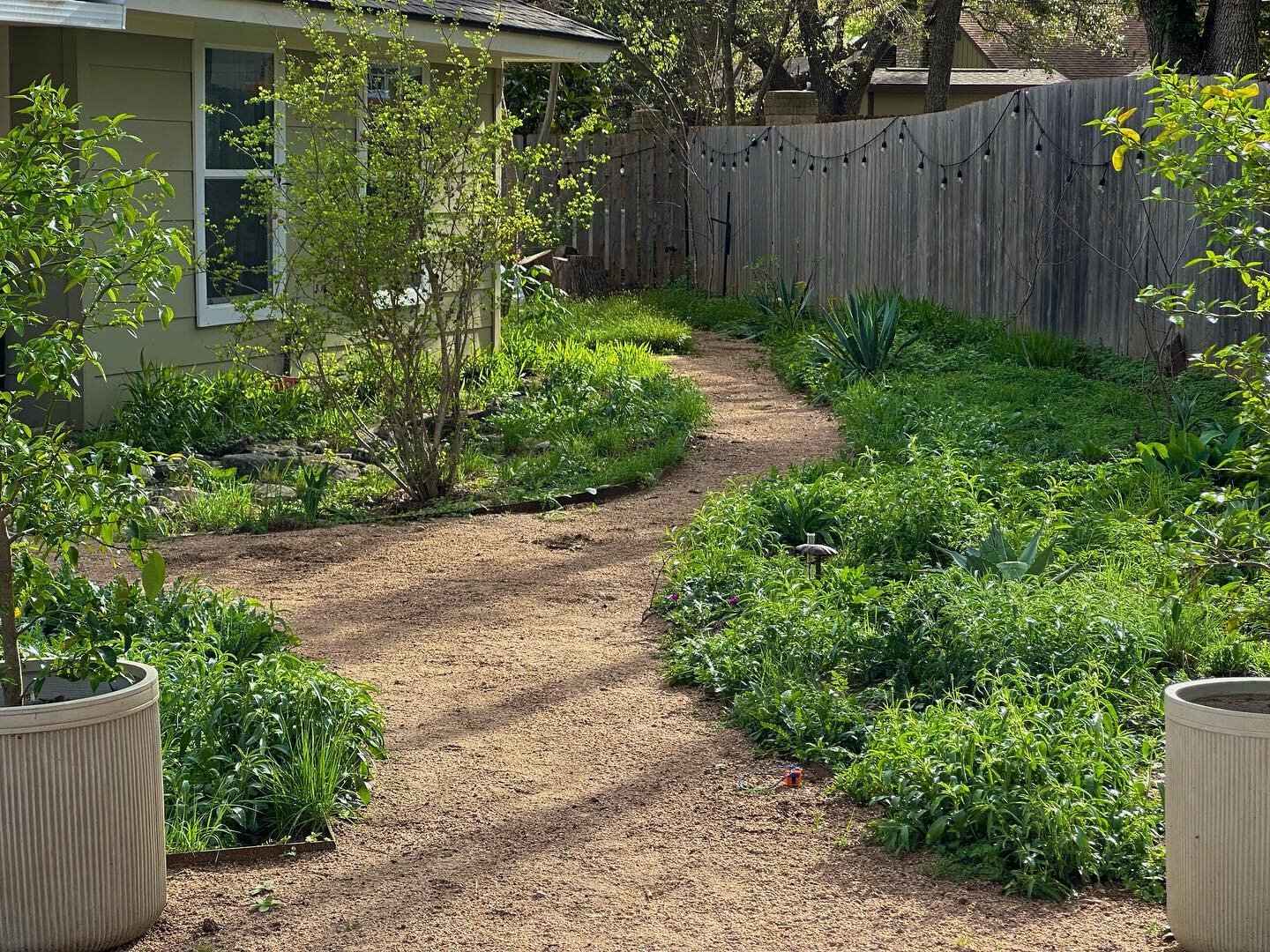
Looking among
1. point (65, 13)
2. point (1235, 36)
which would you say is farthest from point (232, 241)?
point (1235, 36)

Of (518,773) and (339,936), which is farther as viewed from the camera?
(518,773)

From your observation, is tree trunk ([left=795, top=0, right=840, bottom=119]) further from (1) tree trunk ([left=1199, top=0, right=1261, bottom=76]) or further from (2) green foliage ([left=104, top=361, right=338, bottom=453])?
(2) green foliage ([left=104, top=361, right=338, bottom=453])

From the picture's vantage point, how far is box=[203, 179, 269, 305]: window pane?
9570 millimetres

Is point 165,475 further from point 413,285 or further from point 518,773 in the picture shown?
point 518,773

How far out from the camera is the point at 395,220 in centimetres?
749

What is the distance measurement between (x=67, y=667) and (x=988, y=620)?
9.78 ft

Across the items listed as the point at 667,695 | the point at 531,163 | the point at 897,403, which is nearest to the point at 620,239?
the point at 897,403

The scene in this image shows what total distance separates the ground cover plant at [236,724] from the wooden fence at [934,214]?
20.1 ft

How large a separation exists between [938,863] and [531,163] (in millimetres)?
5114

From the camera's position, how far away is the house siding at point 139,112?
8.59 metres

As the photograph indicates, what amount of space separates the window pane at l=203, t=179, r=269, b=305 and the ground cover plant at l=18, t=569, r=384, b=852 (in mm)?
4911

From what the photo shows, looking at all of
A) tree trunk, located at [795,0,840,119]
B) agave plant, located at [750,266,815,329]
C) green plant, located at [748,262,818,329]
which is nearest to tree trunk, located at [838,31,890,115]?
tree trunk, located at [795,0,840,119]

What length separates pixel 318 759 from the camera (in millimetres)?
4117

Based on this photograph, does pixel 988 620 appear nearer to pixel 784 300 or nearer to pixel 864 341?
pixel 864 341
